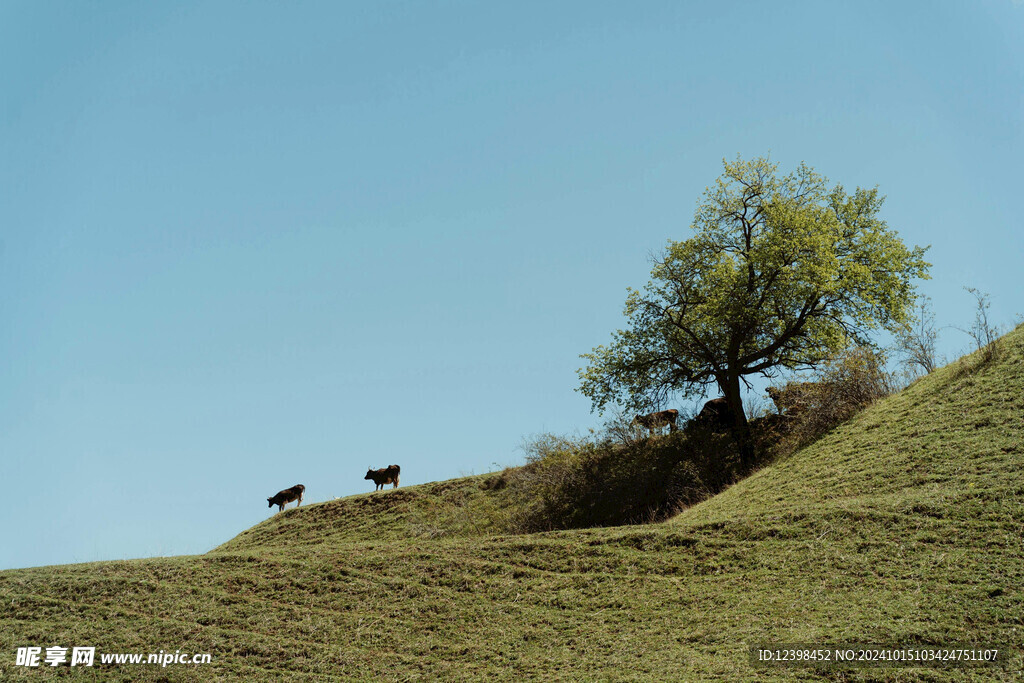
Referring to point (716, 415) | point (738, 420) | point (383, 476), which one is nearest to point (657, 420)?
point (716, 415)

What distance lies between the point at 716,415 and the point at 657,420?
2.52 metres

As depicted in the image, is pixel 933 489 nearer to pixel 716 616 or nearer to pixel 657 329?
pixel 716 616

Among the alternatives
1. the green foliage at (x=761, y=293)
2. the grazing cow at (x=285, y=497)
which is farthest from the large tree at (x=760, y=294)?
the grazing cow at (x=285, y=497)

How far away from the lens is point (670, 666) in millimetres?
10758

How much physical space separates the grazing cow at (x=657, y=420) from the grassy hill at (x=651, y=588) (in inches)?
427

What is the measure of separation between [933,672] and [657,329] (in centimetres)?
2181

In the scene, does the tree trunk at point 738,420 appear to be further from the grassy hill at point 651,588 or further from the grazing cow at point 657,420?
the grassy hill at point 651,588

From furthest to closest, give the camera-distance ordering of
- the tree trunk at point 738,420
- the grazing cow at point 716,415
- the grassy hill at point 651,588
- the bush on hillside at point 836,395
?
1. the grazing cow at point 716,415
2. the tree trunk at point 738,420
3. the bush on hillside at point 836,395
4. the grassy hill at point 651,588

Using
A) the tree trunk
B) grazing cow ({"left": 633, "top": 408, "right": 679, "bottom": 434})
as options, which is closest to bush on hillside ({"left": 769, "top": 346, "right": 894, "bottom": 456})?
the tree trunk

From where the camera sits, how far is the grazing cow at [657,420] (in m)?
31.4

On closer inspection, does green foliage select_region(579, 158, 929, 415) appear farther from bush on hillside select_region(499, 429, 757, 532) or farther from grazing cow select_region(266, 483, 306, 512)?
grazing cow select_region(266, 483, 306, 512)

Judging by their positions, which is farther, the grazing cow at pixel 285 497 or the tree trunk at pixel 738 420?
the grazing cow at pixel 285 497

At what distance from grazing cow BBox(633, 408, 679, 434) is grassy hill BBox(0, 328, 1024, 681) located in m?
10.8

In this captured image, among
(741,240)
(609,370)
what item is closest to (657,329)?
(609,370)
